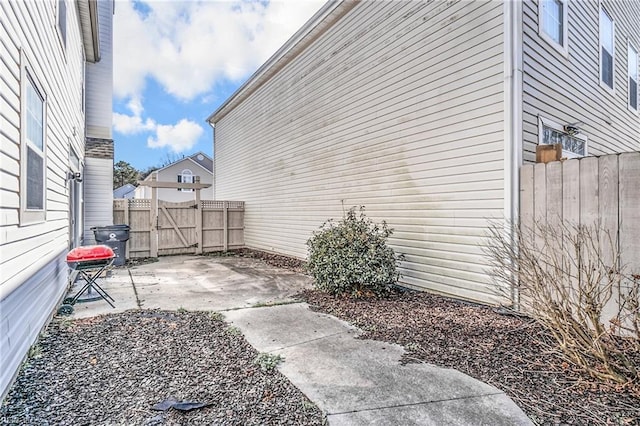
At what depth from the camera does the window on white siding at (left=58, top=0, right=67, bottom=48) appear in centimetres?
470

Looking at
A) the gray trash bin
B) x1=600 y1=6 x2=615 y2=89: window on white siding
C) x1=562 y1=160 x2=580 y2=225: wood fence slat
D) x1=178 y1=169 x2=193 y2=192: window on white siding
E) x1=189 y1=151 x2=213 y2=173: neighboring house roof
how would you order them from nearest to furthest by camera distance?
x1=562 y1=160 x2=580 y2=225: wood fence slat < x1=600 y1=6 x2=615 y2=89: window on white siding < the gray trash bin < x1=178 y1=169 x2=193 y2=192: window on white siding < x1=189 y1=151 x2=213 y2=173: neighboring house roof

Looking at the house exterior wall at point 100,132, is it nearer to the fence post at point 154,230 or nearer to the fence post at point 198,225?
the fence post at point 154,230

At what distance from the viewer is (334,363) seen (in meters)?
3.04

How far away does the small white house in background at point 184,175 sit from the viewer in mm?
25184

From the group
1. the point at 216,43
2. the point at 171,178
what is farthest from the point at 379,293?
the point at 171,178

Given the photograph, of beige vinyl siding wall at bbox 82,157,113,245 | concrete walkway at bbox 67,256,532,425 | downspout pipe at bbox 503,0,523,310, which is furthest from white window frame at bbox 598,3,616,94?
beige vinyl siding wall at bbox 82,157,113,245

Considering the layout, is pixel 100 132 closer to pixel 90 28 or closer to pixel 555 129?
pixel 90 28

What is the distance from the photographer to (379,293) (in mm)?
5336

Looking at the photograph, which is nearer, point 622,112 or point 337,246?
point 337,246

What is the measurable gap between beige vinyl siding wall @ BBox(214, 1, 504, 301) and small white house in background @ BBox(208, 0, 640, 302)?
2 cm

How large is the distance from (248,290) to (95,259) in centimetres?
235

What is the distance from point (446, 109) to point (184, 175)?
24.3 m

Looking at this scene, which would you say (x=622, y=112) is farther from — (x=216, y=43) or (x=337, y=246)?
(x=216, y=43)

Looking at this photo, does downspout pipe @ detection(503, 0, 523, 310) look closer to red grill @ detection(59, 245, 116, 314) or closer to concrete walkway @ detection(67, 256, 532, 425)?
concrete walkway @ detection(67, 256, 532, 425)
